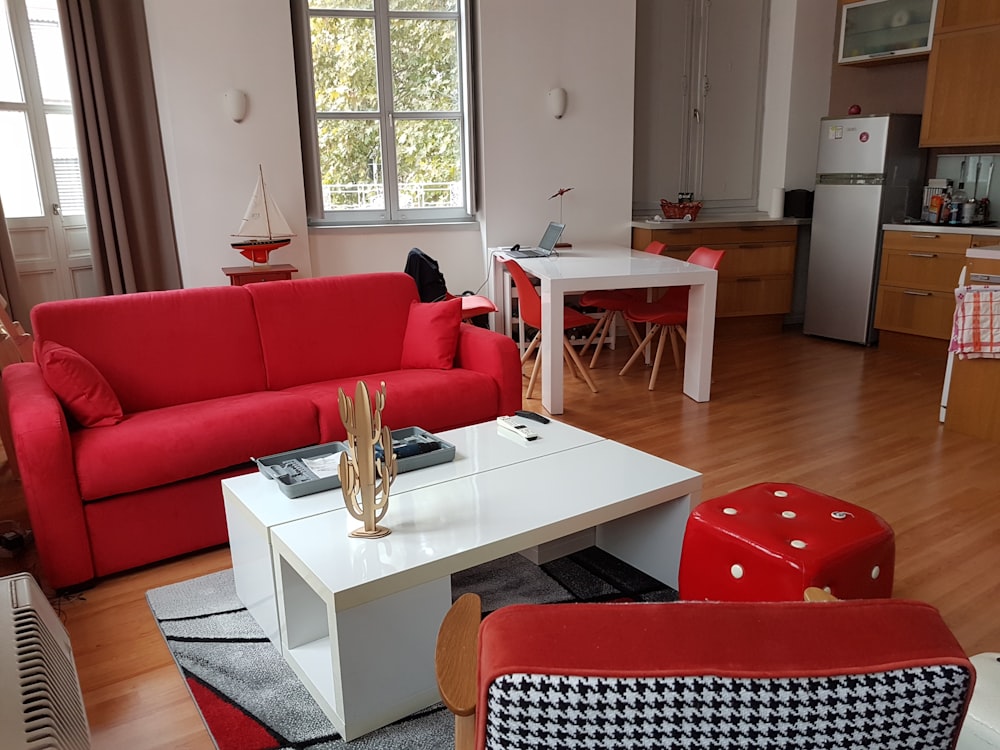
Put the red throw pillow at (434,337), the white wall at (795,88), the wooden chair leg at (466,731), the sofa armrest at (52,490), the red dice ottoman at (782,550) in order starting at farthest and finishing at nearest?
the white wall at (795,88) → the red throw pillow at (434,337) → the sofa armrest at (52,490) → the red dice ottoman at (782,550) → the wooden chair leg at (466,731)

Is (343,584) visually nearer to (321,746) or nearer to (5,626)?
(321,746)

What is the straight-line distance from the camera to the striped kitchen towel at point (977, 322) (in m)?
3.65

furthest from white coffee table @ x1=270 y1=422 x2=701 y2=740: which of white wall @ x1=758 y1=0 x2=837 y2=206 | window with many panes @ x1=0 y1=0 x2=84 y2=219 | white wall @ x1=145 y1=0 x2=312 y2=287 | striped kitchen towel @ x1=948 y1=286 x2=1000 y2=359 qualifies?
white wall @ x1=758 y1=0 x2=837 y2=206

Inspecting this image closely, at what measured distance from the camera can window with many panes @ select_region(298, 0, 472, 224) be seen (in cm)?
534

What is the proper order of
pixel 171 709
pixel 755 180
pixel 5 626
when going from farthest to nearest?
pixel 755 180 < pixel 171 709 < pixel 5 626

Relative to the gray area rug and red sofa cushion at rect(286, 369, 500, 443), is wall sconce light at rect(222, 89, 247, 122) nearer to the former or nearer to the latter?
red sofa cushion at rect(286, 369, 500, 443)

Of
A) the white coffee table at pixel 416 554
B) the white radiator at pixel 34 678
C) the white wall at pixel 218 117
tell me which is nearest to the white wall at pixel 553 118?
the white wall at pixel 218 117

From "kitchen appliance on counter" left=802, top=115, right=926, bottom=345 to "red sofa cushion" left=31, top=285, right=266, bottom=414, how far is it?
452 cm

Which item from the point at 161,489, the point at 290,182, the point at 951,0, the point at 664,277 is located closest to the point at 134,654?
the point at 161,489

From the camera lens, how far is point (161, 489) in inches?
104

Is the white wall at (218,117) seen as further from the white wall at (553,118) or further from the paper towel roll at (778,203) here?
the paper towel roll at (778,203)

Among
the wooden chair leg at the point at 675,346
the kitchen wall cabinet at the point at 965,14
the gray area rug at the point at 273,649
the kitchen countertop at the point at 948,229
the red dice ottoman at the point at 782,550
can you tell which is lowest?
the gray area rug at the point at 273,649

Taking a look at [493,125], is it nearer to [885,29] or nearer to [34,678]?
[885,29]

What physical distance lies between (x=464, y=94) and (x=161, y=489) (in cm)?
400
